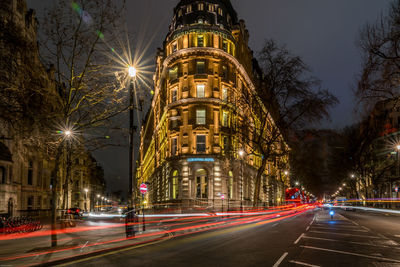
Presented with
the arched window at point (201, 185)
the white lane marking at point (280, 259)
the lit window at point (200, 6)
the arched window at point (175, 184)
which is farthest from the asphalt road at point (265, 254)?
the lit window at point (200, 6)

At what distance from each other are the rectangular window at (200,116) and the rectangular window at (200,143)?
1.77 metres

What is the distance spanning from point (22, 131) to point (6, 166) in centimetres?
2473

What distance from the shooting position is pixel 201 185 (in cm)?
4484

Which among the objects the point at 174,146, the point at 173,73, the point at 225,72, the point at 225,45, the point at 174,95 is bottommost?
the point at 174,146

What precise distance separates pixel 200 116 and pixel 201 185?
341 inches

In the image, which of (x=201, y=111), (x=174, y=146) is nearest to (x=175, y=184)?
(x=174, y=146)

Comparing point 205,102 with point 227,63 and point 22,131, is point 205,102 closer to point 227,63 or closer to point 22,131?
point 227,63

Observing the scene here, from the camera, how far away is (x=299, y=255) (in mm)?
10289

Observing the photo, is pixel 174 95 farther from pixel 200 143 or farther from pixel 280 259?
pixel 280 259

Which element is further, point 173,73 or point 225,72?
point 173,73

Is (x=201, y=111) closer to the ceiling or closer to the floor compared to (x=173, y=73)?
closer to the floor

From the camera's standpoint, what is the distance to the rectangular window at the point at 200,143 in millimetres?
45344

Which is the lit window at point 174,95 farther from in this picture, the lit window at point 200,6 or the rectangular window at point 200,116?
the lit window at point 200,6

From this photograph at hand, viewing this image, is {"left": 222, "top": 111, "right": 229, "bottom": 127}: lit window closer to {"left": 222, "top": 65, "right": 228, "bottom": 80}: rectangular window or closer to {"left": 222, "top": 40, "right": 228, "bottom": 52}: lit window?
{"left": 222, "top": 65, "right": 228, "bottom": 80}: rectangular window
